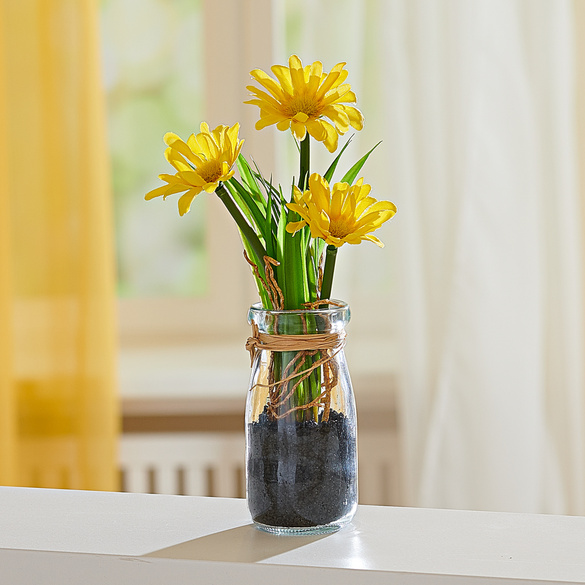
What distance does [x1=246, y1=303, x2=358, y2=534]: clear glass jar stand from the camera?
1.69ft

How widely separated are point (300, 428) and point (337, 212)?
137 mm

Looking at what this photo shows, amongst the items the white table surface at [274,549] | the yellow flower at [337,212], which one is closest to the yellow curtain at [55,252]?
the white table surface at [274,549]

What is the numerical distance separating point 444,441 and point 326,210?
3.32ft

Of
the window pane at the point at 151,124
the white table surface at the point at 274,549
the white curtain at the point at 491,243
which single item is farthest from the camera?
the window pane at the point at 151,124

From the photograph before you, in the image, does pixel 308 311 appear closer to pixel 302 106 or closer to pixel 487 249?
pixel 302 106

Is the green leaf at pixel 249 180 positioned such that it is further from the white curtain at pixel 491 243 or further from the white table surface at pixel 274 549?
the white curtain at pixel 491 243

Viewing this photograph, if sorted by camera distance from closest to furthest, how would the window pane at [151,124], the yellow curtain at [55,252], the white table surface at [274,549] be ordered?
the white table surface at [274,549], the yellow curtain at [55,252], the window pane at [151,124]

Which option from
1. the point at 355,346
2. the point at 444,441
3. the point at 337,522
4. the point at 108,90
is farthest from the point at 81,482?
the point at 337,522

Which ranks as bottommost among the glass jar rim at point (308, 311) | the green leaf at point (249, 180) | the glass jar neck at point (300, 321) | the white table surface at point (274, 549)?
the white table surface at point (274, 549)

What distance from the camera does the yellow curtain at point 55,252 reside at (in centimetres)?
157

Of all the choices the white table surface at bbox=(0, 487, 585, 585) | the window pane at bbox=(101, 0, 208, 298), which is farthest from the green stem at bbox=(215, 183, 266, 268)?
the window pane at bbox=(101, 0, 208, 298)

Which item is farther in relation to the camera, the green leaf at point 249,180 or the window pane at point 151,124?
the window pane at point 151,124

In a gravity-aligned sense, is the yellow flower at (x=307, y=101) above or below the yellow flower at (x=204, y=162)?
above

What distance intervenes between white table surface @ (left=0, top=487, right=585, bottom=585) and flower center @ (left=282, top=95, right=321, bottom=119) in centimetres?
27
